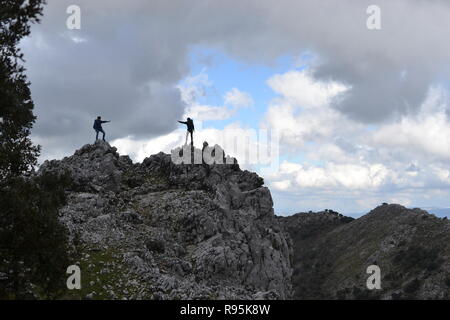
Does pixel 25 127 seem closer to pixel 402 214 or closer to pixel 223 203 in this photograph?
pixel 223 203

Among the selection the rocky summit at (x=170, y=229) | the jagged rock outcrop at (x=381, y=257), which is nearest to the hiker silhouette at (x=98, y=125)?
the rocky summit at (x=170, y=229)

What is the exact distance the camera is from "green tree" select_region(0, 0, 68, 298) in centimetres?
2248

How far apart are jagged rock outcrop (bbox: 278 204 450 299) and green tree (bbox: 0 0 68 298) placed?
110 m

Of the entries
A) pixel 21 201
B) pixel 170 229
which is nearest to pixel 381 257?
pixel 170 229

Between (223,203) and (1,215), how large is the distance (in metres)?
26.8

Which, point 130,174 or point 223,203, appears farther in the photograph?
point 130,174

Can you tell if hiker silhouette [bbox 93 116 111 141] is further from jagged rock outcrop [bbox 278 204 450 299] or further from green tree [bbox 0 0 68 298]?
jagged rock outcrop [bbox 278 204 450 299]

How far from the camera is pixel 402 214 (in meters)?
160

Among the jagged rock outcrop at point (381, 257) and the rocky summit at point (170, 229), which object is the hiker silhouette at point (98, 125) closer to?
the rocky summit at point (170, 229)

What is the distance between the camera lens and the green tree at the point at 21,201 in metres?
22.5

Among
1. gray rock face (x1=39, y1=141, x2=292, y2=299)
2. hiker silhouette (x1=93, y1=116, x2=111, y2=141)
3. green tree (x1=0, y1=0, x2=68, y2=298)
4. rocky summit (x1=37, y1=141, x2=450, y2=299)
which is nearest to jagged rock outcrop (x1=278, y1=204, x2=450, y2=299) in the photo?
rocky summit (x1=37, y1=141, x2=450, y2=299)

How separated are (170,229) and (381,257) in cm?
11480
